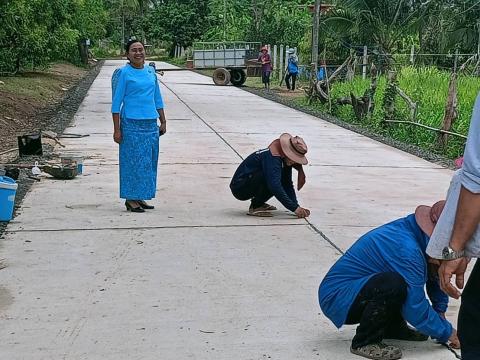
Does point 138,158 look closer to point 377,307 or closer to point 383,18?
point 377,307

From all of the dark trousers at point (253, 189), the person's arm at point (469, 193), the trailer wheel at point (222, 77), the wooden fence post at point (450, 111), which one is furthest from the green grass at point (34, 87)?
the person's arm at point (469, 193)

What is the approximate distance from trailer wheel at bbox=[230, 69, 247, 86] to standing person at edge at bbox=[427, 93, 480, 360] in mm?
27902

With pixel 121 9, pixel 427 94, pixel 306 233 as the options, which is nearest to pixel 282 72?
pixel 427 94

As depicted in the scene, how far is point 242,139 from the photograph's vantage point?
1295 cm

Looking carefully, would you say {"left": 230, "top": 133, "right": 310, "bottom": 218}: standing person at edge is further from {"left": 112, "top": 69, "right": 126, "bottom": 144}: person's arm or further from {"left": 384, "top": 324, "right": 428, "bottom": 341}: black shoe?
{"left": 384, "top": 324, "right": 428, "bottom": 341}: black shoe

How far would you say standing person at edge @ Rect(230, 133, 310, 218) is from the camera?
6273 mm

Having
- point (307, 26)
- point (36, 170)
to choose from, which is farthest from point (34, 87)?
point (307, 26)

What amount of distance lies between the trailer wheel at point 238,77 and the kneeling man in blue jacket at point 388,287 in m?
26.7

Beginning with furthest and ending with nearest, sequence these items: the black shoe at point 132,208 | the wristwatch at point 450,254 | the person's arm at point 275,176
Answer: the black shoe at point 132,208 < the person's arm at point 275,176 < the wristwatch at point 450,254

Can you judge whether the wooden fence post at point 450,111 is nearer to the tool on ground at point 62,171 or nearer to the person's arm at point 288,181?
the person's arm at point 288,181

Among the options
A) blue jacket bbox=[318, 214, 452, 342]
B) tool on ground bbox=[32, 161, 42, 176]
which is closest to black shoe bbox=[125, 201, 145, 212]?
tool on ground bbox=[32, 161, 42, 176]

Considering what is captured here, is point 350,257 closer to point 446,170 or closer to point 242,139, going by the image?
point 446,170

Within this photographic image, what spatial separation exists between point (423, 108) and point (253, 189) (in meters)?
8.99

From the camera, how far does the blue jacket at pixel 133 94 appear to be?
6.71m
